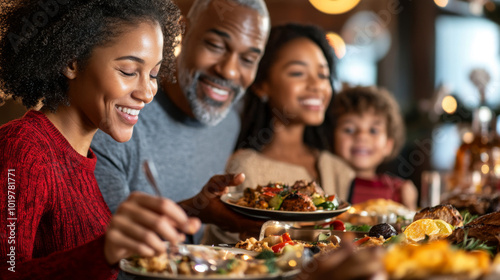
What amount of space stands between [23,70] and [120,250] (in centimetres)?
80

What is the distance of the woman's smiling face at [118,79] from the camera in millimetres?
1579

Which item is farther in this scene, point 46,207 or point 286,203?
point 286,203

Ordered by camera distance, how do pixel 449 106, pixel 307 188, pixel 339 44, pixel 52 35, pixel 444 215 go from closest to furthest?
pixel 52 35
pixel 444 215
pixel 307 188
pixel 449 106
pixel 339 44

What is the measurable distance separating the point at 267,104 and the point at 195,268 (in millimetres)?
2340

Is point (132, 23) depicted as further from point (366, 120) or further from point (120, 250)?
point (366, 120)

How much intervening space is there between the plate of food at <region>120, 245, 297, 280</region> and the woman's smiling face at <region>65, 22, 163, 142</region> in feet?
1.87

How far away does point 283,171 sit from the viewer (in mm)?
3104

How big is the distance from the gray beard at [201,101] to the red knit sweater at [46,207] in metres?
1.10

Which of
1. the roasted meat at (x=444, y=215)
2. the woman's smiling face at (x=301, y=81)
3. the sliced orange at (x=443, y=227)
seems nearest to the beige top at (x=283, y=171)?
the woman's smiling face at (x=301, y=81)

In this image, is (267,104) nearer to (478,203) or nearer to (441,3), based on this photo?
(478,203)

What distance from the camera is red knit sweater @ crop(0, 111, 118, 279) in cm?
126

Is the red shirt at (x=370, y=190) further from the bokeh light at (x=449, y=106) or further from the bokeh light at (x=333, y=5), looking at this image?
the bokeh light at (x=333, y=5)

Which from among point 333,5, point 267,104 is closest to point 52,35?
point 267,104

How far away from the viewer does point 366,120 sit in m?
3.69
